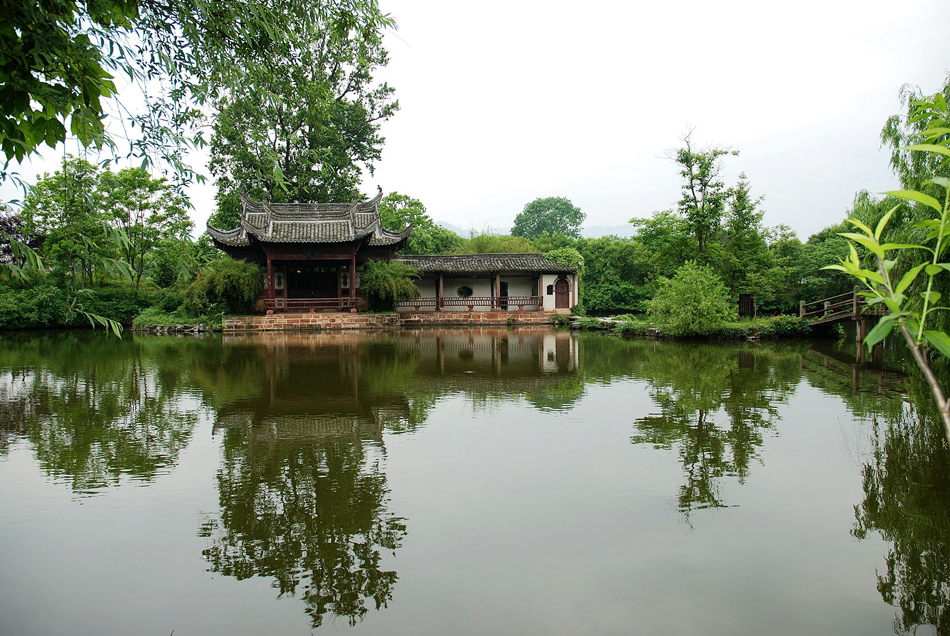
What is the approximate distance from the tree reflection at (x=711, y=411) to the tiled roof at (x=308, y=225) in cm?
1520

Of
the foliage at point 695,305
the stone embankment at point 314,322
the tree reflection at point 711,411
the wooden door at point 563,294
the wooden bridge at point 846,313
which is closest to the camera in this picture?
the tree reflection at point 711,411

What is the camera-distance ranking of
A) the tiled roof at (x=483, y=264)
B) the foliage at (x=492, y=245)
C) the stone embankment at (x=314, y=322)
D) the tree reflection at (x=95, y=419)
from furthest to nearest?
the foliage at (x=492, y=245) → the tiled roof at (x=483, y=264) → the stone embankment at (x=314, y=322) → the tree reflection at (x=95, y=419)

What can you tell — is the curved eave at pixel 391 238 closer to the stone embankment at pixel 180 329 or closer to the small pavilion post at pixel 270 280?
the small pavilion post at pixel 270 280

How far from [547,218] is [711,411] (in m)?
59.3

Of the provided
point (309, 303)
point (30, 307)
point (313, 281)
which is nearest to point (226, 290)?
point (309, 303)

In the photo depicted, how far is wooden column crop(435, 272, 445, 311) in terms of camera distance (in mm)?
27547

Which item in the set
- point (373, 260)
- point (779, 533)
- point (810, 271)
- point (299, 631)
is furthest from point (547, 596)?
point (810, 271)

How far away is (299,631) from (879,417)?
6385 mm

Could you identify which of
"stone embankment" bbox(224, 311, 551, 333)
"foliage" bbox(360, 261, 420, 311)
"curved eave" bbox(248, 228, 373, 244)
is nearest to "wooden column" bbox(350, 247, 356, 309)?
"foliage" bbox(360, 261, 420, 311)

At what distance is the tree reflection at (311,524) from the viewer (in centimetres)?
300

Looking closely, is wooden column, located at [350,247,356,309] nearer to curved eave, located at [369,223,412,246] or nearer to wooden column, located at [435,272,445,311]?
curved eave, located at [369,223,412,246]

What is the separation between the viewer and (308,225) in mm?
24859

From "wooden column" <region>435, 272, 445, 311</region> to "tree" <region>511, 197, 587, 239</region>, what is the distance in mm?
36230

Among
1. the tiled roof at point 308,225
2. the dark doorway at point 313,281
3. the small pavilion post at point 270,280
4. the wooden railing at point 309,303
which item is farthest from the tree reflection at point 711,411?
the dark doorway at point 313,281
